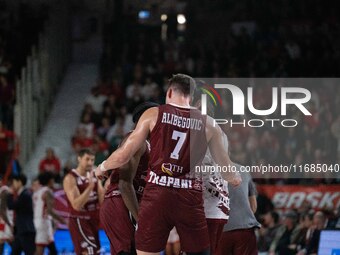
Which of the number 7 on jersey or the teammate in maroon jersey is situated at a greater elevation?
the number 7 on jersey

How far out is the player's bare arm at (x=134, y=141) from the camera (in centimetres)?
760

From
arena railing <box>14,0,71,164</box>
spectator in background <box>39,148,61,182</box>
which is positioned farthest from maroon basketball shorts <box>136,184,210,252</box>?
arena railing <box>14,0,71,164</box>

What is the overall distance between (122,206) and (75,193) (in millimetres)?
3014

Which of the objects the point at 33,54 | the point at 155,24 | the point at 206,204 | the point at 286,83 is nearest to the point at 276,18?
the point at 155,24

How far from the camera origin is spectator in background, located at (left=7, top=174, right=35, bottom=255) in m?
13.0

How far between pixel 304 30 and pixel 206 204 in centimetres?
1561

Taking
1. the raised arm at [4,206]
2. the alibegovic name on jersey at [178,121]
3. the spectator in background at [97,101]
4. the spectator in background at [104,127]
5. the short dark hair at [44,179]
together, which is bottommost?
the raised arm at [4,206]

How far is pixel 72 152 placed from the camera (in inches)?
775

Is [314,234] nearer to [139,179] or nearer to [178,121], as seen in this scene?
[139,179]

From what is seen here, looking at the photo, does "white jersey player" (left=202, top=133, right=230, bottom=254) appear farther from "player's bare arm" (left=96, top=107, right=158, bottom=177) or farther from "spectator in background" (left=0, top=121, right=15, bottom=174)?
"spectator in background" (left=0, top=121, right=15, bottom=174)

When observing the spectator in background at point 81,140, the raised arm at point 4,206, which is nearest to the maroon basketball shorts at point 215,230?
the raised arm at point 4,206

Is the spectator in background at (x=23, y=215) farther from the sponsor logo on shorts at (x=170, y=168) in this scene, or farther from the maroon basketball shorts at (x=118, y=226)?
the sponsor logo on shorts at (x=170, y=168)

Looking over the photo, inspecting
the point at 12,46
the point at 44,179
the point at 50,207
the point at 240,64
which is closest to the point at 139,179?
the point at 50,207

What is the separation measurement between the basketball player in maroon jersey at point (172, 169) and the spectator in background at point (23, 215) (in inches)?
216
